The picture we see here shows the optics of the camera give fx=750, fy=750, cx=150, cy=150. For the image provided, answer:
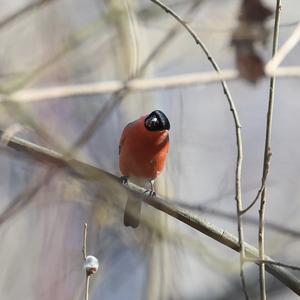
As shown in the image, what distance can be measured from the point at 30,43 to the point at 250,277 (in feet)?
5.16

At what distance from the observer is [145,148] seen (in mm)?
3707

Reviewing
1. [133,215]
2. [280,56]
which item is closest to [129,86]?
[280,56]

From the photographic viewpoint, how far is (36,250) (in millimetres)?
2934

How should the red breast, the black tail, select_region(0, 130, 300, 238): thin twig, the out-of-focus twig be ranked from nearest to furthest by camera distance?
the out-of-focus twig < select_region(0, 130, 300, 238): thin twig < the black tail < the red breast

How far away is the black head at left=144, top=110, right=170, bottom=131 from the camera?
371 centimetres

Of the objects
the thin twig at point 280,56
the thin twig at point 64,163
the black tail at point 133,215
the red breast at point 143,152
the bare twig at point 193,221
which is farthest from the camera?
the red breast at point 143,152

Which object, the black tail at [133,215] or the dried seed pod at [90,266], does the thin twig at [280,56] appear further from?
the black tail at [133,215]

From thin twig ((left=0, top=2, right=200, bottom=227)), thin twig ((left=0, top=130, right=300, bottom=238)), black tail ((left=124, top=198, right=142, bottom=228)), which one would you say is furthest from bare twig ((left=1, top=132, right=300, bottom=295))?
black tail ((left=124, top=198, right=142, bottom=228))

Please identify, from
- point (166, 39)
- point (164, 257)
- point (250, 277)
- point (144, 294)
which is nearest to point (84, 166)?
point (166, 39)

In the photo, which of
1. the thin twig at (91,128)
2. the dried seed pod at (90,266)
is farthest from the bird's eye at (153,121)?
the thin twig at (91,128)

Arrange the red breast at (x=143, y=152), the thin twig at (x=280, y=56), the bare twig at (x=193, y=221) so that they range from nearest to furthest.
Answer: the thin twig at (x=280, y=56)
the bare twig at (x=193, y=221)
the red breast at (x=143, y=152)

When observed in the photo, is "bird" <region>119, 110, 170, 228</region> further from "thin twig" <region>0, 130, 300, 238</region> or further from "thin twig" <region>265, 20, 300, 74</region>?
"thin twig" <region>265, 20, 300, 74</region>

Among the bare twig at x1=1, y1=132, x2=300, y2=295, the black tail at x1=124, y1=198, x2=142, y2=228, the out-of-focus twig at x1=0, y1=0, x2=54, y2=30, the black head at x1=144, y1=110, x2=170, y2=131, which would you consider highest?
the black head at x1=144, y1=110, x2=170, y2=131

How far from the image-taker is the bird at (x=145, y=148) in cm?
365
